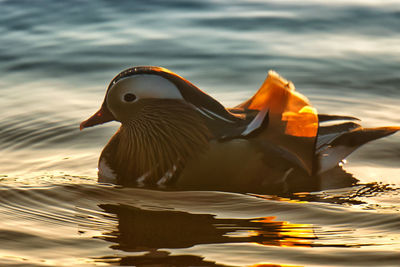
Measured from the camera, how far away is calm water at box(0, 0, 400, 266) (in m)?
4.93

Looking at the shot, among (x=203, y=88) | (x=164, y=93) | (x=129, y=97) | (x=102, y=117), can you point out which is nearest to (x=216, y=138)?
(x=164, y=93)

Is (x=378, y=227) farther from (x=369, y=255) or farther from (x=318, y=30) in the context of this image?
(x=318, y=30)

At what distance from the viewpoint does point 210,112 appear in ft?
20.3

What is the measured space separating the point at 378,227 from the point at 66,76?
208 inches

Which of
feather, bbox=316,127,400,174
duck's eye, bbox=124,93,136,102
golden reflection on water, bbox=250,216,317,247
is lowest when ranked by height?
golden reflection on water, bbox=250,216,317,247

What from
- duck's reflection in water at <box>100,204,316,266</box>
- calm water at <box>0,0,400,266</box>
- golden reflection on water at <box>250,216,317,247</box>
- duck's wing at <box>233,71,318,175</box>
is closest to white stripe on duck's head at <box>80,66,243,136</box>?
duck's wing at <box>233,71,318,175</box>

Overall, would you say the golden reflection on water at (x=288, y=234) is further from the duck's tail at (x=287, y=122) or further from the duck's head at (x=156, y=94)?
the duck's head at (x=156, y=94)

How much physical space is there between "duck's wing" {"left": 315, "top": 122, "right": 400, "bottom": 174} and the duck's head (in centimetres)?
83

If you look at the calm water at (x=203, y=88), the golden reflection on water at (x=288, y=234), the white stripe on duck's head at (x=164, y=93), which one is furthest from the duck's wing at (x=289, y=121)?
the golden reflection on water at (x=288, y=234)

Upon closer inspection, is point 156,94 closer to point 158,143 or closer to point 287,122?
point 158,143

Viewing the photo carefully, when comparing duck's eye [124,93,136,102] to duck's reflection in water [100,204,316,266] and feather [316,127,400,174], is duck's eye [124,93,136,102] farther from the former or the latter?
feather [316,127,400,174]

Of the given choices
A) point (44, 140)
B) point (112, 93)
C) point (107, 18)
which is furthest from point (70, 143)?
point (107, 18)

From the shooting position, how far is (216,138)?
239 inches

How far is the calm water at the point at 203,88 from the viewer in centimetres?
493
